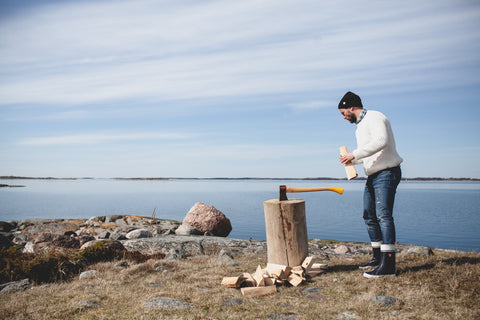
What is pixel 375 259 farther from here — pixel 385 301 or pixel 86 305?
pixel 86 305

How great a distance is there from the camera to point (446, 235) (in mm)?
24203

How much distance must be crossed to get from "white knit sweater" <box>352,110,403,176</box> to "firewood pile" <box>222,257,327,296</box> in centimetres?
200

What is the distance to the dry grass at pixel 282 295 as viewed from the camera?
4.75 meters

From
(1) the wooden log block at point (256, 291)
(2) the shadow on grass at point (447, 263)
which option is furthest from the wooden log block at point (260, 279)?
(2) the shadow on grass at point (447, 263)

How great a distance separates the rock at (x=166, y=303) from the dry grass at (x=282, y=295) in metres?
0.12

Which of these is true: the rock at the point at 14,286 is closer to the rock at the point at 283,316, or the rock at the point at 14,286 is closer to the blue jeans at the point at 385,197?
the rock at the point at 283,316

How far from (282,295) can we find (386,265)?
5.91 ft

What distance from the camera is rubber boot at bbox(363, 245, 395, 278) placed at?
589 cm

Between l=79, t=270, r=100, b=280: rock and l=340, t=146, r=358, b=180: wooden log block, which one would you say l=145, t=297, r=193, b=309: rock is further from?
l=340, t=146, r=358, b=180: wooden log block

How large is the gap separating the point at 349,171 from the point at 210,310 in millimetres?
3185

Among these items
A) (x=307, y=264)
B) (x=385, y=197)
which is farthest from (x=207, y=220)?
(x=385, y=197)

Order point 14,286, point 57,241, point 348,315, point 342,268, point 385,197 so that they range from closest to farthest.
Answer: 1. point 348,315
2. point 385,197
3. point 14,286
4. point 342,268
5. point 57,241

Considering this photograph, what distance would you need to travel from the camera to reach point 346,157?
6066 millimetres

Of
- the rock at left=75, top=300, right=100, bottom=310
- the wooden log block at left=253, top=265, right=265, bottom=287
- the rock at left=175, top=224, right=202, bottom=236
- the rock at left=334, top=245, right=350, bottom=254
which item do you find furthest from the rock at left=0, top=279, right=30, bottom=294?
the rock at left=334, top=245, right=350, bottom=254
